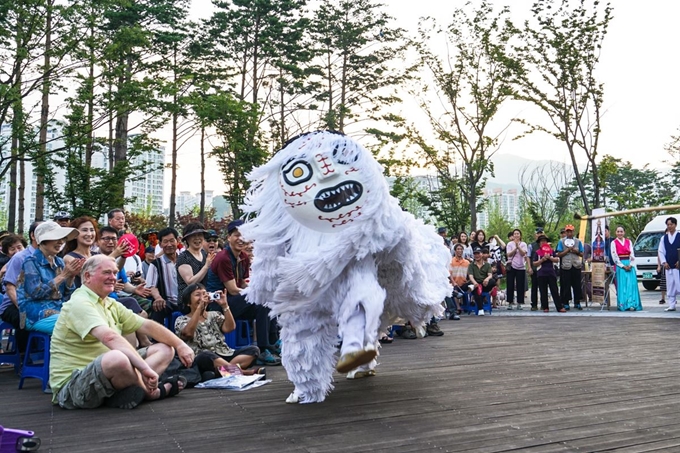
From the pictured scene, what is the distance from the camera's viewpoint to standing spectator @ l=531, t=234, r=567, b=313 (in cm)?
1098

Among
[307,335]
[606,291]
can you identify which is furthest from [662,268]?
[307,335]

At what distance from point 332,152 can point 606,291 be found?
8472mm

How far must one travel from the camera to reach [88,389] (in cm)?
413

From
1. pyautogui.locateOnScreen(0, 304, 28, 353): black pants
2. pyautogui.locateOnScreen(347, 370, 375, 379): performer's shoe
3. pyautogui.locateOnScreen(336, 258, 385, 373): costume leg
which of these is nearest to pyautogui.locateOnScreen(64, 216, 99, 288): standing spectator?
pyautogui.locateOnScreen(0, 304, 28, 353): black pants

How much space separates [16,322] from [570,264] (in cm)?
865

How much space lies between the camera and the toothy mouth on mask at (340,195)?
415 centimetres

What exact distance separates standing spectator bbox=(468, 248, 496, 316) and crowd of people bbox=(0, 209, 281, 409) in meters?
4.82

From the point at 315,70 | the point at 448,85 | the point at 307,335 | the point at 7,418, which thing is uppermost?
the point at 315,70

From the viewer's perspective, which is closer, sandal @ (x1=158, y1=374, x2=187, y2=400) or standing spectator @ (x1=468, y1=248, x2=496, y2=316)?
sandal @ (x1=158, y1=374, x2=187, y2=400)

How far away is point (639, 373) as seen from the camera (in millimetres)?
Result: 5078

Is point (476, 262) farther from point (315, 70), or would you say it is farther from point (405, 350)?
point (315, 70)

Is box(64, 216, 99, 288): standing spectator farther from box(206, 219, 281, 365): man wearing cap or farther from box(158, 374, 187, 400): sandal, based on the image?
box(158, 374, 187, 400): sandal

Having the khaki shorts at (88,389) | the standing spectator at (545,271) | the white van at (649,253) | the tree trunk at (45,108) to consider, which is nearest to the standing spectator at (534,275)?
the standing spectator at (545,271)

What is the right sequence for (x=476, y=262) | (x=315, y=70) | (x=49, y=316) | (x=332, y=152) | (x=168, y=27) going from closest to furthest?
(x=332, y=152) → (x=49, y=316) → (x=476, y=262) → (x=168, y=27) → (x=315, y=70)
